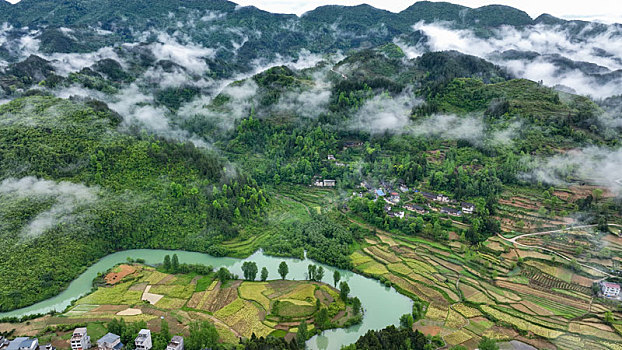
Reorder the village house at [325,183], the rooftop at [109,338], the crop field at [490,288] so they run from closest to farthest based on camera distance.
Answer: the rooftop at [109,338], the crop field at [490,288], the village house at [325,183]

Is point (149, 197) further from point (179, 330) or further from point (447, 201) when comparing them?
point (447, 201)

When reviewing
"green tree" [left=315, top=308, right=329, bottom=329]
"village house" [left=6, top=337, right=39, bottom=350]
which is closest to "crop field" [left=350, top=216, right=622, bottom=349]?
"green tree" [left=315, top=308, right=329, bottom=329]

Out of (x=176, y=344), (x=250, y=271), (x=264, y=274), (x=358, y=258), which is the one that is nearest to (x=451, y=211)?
(x=358, y=258)

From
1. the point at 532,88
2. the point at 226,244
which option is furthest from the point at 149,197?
the point at 532,88

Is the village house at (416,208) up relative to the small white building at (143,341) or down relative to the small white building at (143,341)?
up

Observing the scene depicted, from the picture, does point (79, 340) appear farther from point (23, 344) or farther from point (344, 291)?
point (344, 291)

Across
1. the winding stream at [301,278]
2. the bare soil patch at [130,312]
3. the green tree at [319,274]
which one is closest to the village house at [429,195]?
the winding stream at [301,278]

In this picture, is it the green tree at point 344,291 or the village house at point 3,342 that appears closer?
the village house at point 3,342

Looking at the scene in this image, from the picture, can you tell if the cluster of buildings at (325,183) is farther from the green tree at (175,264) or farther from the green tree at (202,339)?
the green tree at (202,339)
